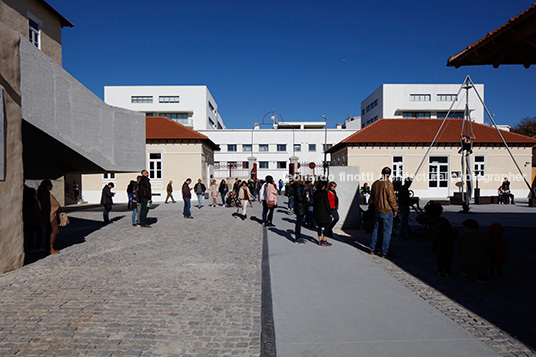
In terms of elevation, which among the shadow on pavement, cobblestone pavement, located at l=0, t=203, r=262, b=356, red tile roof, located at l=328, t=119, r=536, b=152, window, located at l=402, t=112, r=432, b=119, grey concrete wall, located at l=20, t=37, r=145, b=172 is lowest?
the shadow on pavement

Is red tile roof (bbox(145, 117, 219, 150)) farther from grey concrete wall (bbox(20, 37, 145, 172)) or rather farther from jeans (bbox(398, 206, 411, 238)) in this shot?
jeans (bbox(398, 206, 411, 238))

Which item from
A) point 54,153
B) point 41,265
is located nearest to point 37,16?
point 54,153

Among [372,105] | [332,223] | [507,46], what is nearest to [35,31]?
[332,223]

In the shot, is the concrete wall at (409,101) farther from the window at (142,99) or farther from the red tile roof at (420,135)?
the window at (142,99)

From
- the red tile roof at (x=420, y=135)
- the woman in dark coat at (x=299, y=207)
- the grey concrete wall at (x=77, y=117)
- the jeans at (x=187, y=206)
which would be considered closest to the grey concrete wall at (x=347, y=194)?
the woman in dark coat at (x=299, y=207)

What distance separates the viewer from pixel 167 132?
30.7 meters

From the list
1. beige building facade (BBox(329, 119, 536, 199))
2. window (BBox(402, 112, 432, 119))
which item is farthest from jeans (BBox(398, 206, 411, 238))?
window (BBox(402, 112, 432, 119))

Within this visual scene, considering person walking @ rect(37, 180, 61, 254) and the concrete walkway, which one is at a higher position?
person walking @ rect(37, 180, 61, 254)

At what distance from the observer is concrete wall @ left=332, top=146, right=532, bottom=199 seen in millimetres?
30609

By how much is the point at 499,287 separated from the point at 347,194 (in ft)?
21.9

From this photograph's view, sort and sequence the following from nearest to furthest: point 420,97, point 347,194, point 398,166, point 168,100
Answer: point 347,194 → point 398,166 → point 420,97 → point 168,100

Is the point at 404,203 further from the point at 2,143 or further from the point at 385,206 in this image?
the point at 2,143

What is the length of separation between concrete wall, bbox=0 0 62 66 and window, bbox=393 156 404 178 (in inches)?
1038

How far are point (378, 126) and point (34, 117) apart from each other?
30.6 meters
